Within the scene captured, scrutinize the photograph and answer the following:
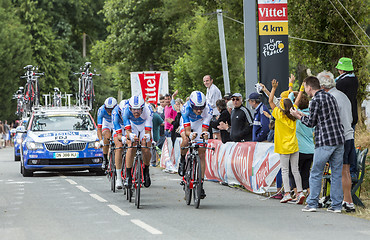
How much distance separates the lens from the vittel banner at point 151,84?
1256 inches

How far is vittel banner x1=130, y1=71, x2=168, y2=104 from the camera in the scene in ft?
105

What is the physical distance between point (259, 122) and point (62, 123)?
7.72 m

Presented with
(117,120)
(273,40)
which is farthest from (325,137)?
(273,40)

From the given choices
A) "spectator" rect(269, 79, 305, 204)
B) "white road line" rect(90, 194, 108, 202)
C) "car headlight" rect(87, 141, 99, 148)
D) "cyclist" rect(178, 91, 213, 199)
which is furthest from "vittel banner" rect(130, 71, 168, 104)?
"spectator" rect(269, 79, 305, 204)

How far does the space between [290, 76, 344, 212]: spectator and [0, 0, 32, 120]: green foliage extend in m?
45.5

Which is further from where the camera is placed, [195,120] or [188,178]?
[195,120]

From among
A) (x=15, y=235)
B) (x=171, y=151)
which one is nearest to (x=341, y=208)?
(x=15, y=235)

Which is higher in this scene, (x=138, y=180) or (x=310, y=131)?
(x=310, y=131)

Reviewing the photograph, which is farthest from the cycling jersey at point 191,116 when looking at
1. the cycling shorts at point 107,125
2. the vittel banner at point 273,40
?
the vittel banner at point 273,40

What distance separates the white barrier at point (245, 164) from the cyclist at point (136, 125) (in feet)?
6.66

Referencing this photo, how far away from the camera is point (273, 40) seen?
18.2 m

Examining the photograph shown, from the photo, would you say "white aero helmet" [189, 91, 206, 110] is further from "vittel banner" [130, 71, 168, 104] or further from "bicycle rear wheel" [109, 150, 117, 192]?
"vittel banner" [130, 71, 168, 104]

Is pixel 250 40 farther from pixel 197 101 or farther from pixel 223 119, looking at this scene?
pixel 197 101

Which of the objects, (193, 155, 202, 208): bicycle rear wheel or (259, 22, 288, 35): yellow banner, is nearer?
(193, 155, 202, 208): bicycle rear wheel
